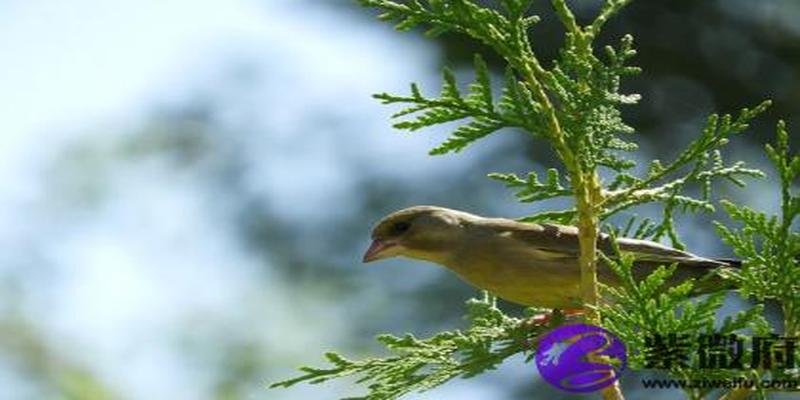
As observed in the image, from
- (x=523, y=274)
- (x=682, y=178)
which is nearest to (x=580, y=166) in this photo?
(x=682, y=178)

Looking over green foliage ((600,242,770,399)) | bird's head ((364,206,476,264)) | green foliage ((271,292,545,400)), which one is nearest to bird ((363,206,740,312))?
bird's head ((364,206,476,264))

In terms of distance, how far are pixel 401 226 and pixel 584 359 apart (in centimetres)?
110

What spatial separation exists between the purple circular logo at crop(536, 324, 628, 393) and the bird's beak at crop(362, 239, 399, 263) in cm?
74

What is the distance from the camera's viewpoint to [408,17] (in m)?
3.11

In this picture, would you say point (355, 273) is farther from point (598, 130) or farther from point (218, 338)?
point (598, 130)

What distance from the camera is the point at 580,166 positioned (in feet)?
9.96

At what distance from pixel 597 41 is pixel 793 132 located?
0.92 metres

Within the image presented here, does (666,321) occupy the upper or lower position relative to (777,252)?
lower

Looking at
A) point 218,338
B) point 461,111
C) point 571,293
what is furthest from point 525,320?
point 218,338

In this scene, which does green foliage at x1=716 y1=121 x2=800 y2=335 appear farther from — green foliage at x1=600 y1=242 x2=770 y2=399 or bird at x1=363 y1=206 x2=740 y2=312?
bird at x1=363 y1=206 x2=740 y2=312

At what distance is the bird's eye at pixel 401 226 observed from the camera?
13.4 ft

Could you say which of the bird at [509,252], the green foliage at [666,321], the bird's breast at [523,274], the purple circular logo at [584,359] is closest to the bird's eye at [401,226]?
the bird at [509,252]

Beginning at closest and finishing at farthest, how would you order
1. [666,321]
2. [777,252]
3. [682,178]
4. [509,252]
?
[666,321], [777,252], [682,178], [509,252]

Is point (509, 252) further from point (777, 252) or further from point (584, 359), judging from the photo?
point (777, 252)
